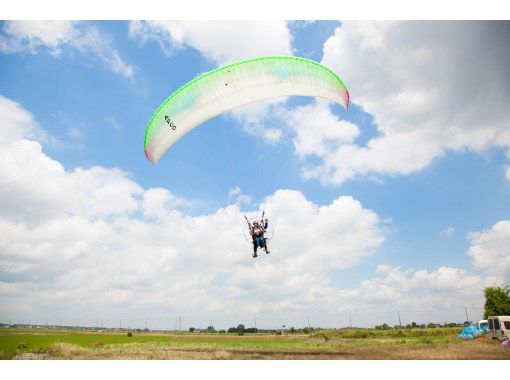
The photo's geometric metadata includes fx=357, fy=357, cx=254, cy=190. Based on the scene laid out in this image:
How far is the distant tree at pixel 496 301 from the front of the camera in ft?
120

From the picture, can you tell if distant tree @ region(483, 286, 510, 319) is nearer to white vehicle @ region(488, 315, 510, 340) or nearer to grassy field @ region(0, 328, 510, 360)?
grassy field @ region(0, 328, 510, 360)

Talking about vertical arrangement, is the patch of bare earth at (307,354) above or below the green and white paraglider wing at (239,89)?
below

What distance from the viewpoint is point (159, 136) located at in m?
12.0

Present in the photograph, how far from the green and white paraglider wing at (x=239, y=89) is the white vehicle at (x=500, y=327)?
644 inches

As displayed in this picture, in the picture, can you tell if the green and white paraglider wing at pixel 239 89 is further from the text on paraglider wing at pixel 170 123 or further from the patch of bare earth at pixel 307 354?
the patch of bare earth at pixel 307 354

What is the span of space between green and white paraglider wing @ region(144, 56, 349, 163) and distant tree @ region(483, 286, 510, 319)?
120ft

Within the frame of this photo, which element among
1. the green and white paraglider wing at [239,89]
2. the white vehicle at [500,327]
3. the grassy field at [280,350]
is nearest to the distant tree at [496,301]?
the grassy field at [280,350]

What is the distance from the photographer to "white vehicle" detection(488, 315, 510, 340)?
19.0 m

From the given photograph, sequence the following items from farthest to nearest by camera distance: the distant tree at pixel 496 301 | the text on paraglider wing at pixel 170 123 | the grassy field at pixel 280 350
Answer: the distant tree at pixel 496 301
the grassy field at pixel 280 350
the text on paraglider wing at pixel 170 123

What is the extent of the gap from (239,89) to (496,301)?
131 ft

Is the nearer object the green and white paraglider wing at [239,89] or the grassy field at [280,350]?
the green and white paraglider wing at [239,89]
